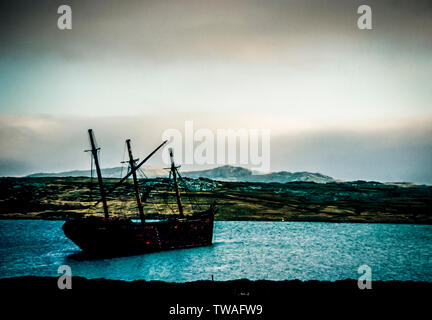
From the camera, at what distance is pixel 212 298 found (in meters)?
24.2

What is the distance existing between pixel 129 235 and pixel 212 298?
37.9 m

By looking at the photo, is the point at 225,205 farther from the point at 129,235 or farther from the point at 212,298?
the point at 212,298

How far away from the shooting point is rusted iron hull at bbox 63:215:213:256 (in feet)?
185

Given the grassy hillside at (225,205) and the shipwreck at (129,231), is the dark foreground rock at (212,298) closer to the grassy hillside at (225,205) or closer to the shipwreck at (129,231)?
the shipwreck at (129,231)

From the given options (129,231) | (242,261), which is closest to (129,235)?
(129,231)

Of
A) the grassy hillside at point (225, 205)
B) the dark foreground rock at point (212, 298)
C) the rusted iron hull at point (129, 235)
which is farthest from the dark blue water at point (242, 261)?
the grassy hillside at point (225, 205)

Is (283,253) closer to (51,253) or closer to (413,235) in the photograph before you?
(51,253)

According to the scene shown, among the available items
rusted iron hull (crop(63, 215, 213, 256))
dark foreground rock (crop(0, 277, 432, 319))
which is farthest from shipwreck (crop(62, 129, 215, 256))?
dark foreground rock (crop(0, 277, 432, 319))

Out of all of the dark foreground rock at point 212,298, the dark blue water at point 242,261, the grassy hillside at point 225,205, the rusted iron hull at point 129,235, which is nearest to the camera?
the dark foreground rock at point 212,298

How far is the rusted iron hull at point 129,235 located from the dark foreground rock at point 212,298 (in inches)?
1114

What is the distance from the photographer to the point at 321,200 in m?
191

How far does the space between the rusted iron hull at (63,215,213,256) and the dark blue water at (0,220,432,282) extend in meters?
1.84

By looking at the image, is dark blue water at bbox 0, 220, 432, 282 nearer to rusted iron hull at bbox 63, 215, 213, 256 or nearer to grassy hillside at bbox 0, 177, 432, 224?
rusted iron hull at bbox 63, 215, 213, 256

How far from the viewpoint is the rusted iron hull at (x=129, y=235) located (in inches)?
2223
